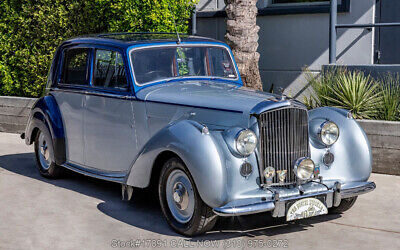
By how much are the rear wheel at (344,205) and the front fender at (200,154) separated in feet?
5.00

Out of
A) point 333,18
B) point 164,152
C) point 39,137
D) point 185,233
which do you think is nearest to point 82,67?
point 39,137

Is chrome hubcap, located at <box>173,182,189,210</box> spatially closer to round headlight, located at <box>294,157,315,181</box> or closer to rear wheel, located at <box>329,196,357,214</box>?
round headlight, located at <box>294,157,315,181</box>

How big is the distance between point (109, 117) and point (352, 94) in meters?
3.41

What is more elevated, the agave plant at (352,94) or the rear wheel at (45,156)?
the agave plant at (352,94)

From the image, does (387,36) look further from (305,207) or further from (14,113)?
(14,113)

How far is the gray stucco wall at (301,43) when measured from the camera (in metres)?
10.3

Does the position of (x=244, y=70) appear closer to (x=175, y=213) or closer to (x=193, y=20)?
(x=193, y=20)

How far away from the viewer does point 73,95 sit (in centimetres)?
700

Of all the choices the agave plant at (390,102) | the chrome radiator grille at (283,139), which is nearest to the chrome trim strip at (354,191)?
the chrome radiator grille at (283,139)

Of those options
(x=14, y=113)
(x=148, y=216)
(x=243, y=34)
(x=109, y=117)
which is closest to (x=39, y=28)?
(x=14, y=113)

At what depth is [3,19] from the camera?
36.4 ft

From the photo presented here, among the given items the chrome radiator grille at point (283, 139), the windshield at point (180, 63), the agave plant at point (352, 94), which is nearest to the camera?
the chrome radiator grille at point (283, 139)

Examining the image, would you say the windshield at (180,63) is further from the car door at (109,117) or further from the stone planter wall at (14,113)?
the stone planter wall at (14,113)

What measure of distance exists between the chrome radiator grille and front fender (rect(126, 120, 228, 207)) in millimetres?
457
